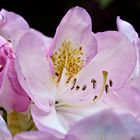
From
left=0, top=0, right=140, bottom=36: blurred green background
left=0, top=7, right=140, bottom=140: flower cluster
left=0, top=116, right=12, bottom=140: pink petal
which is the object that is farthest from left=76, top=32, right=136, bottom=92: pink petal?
left=0, top=0, right=140, bottom=36: blurred green background

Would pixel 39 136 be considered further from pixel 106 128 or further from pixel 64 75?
pixel 64 75

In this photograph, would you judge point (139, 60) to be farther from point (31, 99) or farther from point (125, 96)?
point (31, 99)

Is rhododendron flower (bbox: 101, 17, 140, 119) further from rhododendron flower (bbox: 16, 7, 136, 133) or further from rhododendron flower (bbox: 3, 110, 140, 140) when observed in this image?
rhododendron flower (bbox: 3, 110, 140, 140)

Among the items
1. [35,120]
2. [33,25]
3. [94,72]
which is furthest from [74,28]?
[33,25]

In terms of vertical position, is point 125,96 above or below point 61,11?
above

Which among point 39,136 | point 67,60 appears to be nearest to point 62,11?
point 67,60

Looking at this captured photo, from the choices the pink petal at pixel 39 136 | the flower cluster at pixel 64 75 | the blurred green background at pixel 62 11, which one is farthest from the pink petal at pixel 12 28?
the blurred green background at pixel 62 11
